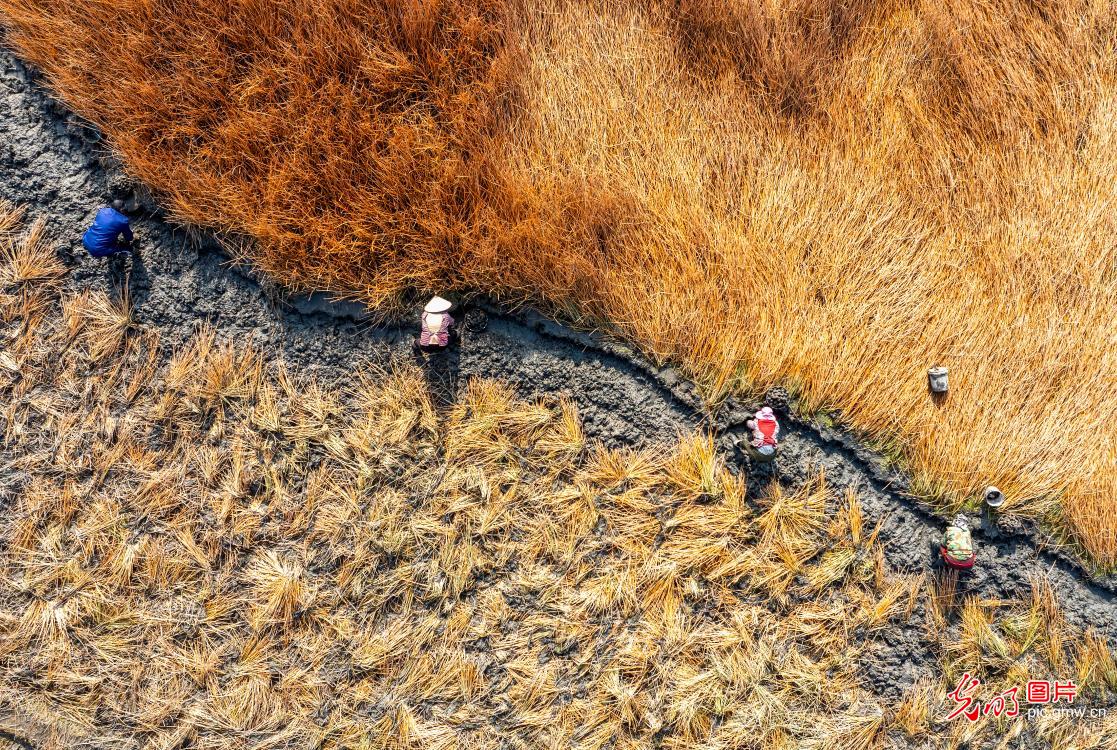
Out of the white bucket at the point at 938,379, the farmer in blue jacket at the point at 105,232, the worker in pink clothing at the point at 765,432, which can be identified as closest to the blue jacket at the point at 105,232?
the farmer in blue jacket at the point at 105,232

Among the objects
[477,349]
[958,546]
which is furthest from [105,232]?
[958,546]

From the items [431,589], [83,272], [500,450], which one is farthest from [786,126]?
[83,272]

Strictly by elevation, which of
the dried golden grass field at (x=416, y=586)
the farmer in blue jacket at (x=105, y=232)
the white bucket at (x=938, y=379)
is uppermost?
the farmer in blue jacket at (x=105, y=232)

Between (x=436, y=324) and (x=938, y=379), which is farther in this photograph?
(x=938, y=379)

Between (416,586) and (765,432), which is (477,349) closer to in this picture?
(416,586)

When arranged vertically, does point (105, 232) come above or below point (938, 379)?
above

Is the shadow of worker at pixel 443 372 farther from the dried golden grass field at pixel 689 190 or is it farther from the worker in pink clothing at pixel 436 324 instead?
the dried golden grass field at pixel 689 190

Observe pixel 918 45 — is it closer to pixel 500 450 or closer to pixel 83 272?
pixel 500 450
